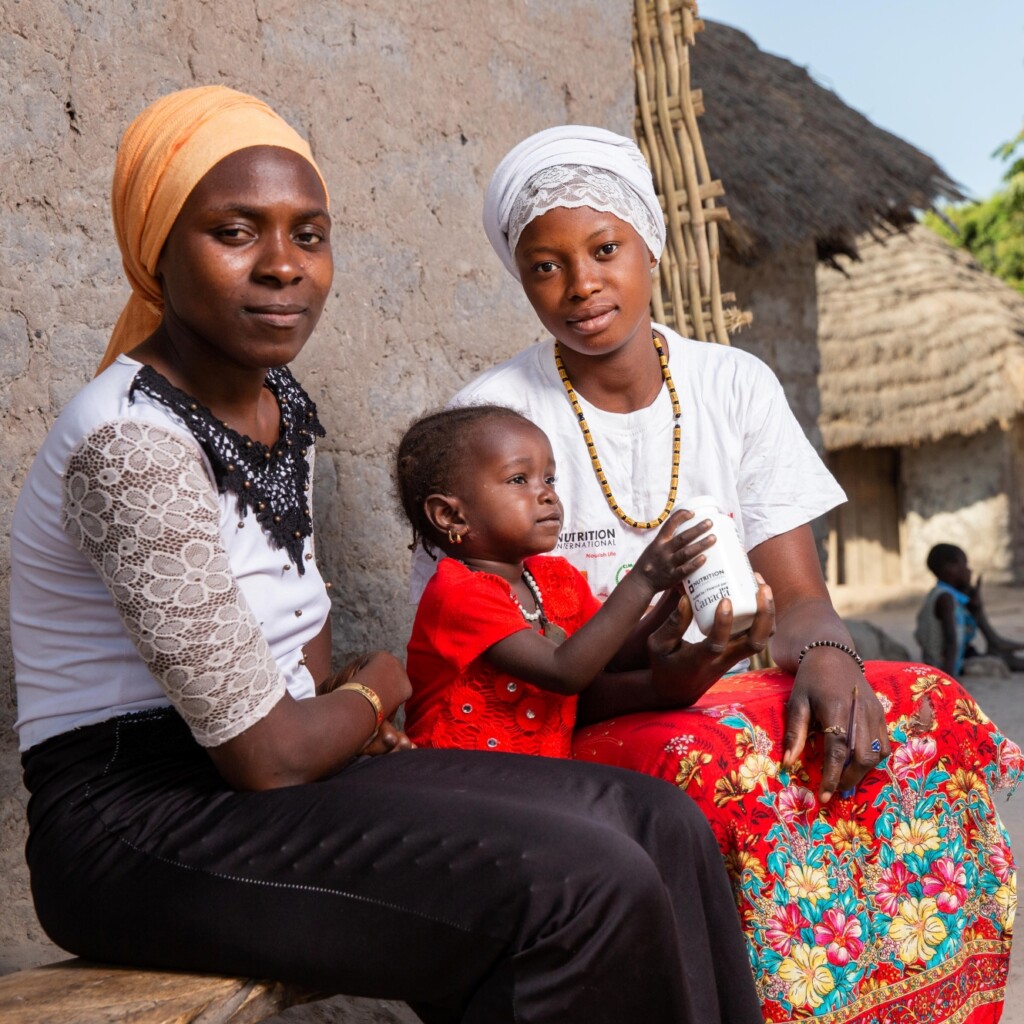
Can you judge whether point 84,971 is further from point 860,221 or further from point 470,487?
point 860,221

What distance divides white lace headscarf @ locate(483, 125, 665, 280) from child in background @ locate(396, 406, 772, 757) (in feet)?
1.38

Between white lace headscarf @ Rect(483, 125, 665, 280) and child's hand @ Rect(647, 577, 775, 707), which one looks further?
white lace headscarf @ Rect(483, 125, 665, 280)

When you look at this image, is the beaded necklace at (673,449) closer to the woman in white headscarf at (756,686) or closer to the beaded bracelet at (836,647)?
the woman in white headscarf at (756,686)

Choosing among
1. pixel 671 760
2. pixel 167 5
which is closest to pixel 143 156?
pixel 167 5

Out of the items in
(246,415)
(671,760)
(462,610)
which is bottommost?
(671,760)

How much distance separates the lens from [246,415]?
2.05 metres

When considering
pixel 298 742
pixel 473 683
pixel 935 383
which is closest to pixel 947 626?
pixel 935 383

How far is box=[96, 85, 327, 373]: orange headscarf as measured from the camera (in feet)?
6.21

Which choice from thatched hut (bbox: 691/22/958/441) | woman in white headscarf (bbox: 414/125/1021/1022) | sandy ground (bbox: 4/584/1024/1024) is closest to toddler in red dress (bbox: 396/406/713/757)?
woman in white headscarf (bbox: 414/125/1021/1022)

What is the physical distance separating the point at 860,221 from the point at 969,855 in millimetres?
7596

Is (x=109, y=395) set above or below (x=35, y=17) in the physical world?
below

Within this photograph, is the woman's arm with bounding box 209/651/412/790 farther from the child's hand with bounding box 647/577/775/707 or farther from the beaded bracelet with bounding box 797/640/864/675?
the beaded bracelet with bounding box 797/640/864/675

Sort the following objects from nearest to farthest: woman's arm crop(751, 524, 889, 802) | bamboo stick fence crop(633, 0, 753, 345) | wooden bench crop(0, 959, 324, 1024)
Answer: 1. wooden bench crop(0, 959, 324, 1024)
2. woman's arm crop(751, 524, 889, 802)
3. bamboo stick fence crop(633, 0, 753, 345)

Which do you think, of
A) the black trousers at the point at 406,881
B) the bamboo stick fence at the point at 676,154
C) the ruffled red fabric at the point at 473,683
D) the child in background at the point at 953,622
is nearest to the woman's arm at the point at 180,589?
the black trousers at the point at 406,881
